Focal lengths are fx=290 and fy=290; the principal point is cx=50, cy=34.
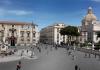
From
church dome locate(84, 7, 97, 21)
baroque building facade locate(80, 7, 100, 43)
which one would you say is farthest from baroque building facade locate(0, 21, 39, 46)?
church dome locate(84, 7, 97, 21)

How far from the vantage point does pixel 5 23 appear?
123 m

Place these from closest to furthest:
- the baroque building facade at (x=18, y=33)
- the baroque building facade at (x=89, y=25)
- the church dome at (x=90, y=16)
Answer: the baroque building facade at (x=18, y=33) < the baroque building facade at (x=89, y=25) < the church dome at (x=90, y=16)

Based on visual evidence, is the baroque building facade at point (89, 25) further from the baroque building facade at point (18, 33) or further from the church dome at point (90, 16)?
the baroque building facade at point (18, 33)

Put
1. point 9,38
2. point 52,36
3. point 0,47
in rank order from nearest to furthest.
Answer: point 0,47
point 9,38
point 52,36

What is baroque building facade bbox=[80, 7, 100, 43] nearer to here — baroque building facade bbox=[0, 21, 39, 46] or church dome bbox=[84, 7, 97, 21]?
church dome bbox=[84, 7, 97, 21]

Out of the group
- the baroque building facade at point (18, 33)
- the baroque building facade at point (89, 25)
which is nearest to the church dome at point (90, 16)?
the baroque building facade at point (89, 25)

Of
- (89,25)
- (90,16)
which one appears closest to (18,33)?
(89,25)

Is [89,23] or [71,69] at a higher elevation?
[89,23]

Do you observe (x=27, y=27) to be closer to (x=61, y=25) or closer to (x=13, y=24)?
(x=13, y=24)

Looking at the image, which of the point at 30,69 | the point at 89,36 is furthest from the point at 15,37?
the point at 30,69

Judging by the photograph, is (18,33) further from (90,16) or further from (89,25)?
(90,16)

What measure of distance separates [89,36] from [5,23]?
48.4m

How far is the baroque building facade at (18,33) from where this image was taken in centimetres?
11931

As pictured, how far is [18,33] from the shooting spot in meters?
122
